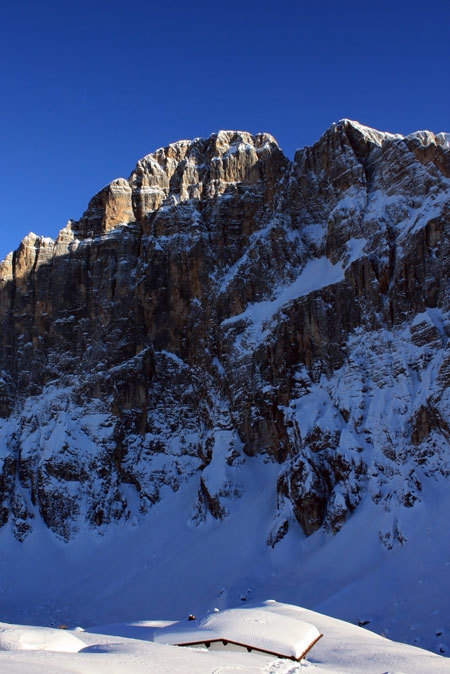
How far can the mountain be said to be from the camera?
5653 cm

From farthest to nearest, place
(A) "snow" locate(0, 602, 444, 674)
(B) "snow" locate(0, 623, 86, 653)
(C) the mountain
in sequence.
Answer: (C) the mountain < (B) "snow" locate(0, 623, 86, 653) < (A) "snow" locate(0, 602, 444, 674)

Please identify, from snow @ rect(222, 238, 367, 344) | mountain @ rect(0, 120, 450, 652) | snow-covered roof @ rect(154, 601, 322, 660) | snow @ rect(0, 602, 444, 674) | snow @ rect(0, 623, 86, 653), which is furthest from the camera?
snow @ rect(222, 238, 367, 344)

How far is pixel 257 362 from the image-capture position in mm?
72000

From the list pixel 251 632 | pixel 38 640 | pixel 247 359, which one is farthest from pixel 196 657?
pixel 247 359

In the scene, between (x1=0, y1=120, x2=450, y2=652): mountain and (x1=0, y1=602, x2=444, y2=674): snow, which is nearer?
(x1=0, y1=602, x2=444, y2=674): snow

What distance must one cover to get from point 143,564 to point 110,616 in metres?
7.97

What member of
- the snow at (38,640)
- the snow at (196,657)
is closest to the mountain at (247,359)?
the snow at (196,657)

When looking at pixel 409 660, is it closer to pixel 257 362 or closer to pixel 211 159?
pixel 257 362

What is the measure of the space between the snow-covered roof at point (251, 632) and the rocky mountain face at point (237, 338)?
2796cm

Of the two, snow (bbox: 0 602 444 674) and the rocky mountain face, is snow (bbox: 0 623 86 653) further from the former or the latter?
the rocky mountain face

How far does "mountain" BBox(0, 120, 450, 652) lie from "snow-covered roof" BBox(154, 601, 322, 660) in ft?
69.5

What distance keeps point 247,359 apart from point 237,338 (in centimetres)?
329

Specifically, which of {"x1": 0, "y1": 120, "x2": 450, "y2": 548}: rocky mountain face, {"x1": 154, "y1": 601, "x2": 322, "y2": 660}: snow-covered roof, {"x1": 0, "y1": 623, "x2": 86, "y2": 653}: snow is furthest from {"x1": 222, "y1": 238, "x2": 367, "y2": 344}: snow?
{"x1": 0, "y1": 623, "x2": 86, "y2": 653}: snow

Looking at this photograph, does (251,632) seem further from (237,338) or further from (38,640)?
(237,338)
